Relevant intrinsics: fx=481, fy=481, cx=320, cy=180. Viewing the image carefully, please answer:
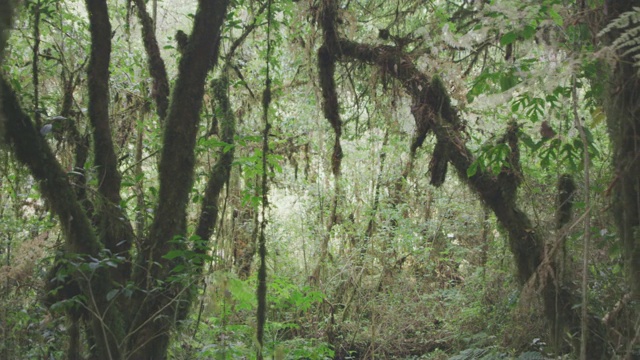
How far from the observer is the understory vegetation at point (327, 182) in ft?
9.64

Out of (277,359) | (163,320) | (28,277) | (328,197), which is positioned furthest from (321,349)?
(328,197)

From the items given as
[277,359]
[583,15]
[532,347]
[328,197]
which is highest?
[328,197]

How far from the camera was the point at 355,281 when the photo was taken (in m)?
8.08

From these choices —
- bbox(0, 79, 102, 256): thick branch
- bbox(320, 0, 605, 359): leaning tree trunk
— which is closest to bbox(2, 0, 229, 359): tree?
bbox(0, 79, 102, 256): thick branch

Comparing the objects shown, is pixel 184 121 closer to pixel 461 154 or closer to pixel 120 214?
pixel 120 214

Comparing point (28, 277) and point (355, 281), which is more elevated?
point (355, 281)

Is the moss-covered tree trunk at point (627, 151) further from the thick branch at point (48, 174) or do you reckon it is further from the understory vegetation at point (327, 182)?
the thick branch at point (48, 174)

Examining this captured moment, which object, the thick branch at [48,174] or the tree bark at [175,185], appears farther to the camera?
the tree bark at [175,185]

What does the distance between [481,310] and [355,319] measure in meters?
2.36

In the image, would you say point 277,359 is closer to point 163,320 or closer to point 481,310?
point 163,320

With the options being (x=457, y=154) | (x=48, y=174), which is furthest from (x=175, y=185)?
(x=457, y=154)

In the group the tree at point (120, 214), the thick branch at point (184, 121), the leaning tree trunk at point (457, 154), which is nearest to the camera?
the tree at point (120, 214)

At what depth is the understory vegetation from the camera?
2939mm

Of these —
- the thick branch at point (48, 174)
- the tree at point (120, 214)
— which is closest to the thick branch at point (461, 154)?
the tree at point (120, 214)
